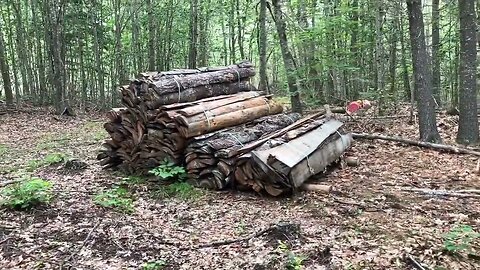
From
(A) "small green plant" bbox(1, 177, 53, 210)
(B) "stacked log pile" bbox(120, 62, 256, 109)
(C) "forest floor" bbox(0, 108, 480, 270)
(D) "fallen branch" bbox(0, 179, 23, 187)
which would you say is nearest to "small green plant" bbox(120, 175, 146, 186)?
Result: (C) "forest floor" bbox(0, 108, 480, 270)

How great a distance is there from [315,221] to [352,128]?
6.95 metres

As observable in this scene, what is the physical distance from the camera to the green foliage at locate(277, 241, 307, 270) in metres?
4.21

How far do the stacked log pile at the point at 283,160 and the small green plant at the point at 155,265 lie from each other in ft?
7.81

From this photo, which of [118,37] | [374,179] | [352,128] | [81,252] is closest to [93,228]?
[81,252]

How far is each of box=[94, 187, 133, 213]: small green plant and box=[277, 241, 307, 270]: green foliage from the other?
2427 millimetres

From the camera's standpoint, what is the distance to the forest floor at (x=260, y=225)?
444 centimetres

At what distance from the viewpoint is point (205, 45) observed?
66.8ft

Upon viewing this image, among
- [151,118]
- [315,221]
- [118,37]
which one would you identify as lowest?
[315,221]

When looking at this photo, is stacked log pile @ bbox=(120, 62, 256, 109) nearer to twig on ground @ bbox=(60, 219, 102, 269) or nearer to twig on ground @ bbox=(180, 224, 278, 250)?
twig on ground @ bbox=(60, 219, 102, 269)

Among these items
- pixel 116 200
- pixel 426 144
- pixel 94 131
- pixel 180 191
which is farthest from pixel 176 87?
pixel 94 131

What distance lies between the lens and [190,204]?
6.39 m

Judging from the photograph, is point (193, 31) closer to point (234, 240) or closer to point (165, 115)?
point (165, 115)

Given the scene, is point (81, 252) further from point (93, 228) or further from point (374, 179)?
point (374, 179)

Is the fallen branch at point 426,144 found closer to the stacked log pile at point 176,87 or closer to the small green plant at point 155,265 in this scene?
the stacked log pile at point 176,87
